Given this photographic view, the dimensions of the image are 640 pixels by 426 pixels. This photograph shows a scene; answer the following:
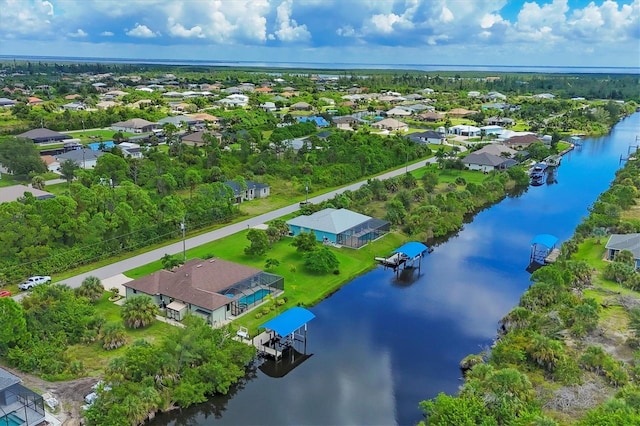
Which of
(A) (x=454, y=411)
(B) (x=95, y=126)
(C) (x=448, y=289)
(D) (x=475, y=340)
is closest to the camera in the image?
(A) (x=454, y=411)

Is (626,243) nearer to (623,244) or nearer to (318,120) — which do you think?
(623,244)

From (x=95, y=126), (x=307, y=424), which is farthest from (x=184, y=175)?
(x=95, y=126)

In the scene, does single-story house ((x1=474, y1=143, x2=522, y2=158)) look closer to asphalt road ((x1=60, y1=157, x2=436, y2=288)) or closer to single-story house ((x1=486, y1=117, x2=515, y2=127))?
asphalt road ((x1=60, y1=157, x2=436, y2=288))

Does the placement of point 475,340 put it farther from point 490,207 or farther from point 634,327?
point 490,207

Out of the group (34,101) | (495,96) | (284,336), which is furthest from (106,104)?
(284,336)

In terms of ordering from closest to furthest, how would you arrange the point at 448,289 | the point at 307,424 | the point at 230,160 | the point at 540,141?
the point at 307,424 → the point at 448,289 → the point at 230,160 → the point at 540,141

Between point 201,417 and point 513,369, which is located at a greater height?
point 513,369
